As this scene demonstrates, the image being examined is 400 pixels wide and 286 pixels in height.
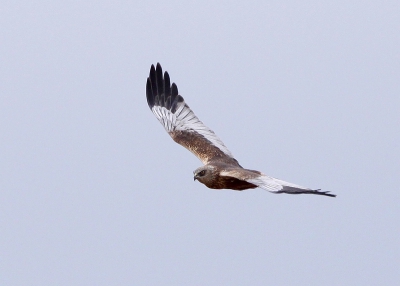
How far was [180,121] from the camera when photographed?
15.6 m

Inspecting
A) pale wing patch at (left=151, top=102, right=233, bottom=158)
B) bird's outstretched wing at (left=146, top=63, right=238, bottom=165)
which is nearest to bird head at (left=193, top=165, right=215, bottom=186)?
bird's outstretched wing at (left=146, top=63, right=238, bottom=165)

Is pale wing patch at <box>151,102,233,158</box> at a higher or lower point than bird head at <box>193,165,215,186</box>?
higher

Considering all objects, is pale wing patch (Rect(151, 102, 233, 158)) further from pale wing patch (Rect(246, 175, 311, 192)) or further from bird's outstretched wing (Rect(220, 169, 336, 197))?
pale wing patch (Rect(246, 175, 311, 192))

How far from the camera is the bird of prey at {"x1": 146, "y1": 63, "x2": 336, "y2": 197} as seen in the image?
11977 millimetres

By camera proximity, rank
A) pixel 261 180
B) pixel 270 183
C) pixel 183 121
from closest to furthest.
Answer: pixel 270 183 < pixel 261 180 < pixel 183 121

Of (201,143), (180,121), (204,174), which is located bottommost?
(204,174)

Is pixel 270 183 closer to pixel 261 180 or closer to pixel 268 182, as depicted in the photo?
pixel 268 182

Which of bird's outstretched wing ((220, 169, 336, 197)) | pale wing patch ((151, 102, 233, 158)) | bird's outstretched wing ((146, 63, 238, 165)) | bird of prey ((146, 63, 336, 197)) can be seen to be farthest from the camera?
pale wing patch ((151, 102, 233, 158))

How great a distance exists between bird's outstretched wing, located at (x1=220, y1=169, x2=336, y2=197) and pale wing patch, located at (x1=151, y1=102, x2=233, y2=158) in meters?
2.33

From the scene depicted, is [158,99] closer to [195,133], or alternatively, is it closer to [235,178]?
[195,133]

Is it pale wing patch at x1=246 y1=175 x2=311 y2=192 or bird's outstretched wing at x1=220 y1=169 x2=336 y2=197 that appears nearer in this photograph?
bird's outstretched wing at x1=220 y1=169 x2=336 y2=197

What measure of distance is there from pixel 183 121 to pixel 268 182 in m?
4.26

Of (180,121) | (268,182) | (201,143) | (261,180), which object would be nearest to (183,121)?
(180,121)

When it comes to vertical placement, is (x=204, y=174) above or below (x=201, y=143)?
below
